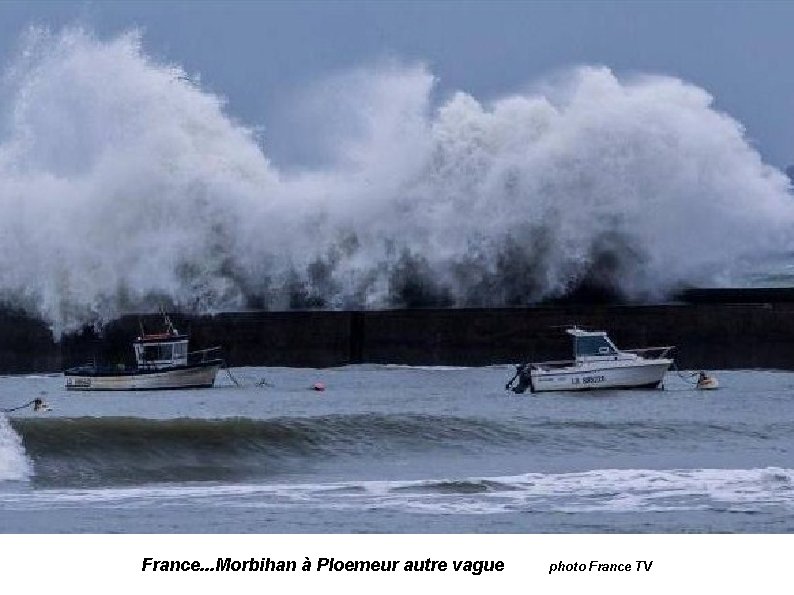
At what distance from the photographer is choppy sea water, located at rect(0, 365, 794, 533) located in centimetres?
2208

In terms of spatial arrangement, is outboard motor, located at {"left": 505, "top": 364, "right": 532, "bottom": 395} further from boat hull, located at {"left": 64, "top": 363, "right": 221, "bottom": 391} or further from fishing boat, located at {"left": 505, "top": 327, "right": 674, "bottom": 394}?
boat hull, located at {"left": 64, "top": 363, "right": 221, "bottom": 391}

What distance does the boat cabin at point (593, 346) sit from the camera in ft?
140

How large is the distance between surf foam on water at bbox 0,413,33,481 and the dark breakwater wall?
68.0ft

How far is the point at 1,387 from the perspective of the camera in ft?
166

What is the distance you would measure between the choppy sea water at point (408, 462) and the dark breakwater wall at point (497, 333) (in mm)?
3909

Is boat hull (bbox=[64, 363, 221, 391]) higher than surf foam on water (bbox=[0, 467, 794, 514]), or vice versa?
boat hull (bbox=[64, 363, 221, 391])

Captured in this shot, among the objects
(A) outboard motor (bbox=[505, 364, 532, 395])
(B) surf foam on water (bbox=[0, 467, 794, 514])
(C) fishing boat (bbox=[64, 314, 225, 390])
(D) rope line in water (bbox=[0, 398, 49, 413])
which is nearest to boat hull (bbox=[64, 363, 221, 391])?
(C) fishing boat (bbox=[64, 314, 225, 390])

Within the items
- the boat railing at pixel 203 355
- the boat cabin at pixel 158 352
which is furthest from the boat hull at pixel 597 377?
the boat railing at pixel 203 355

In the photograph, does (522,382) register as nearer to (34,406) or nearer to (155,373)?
(34,406)

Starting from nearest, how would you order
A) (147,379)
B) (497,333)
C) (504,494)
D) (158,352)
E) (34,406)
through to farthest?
(504,494) < (34,406) < (147,379) < (158,352) < (497,333)

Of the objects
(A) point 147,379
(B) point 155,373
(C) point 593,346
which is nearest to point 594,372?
(C) point 593,346

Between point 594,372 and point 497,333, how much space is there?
9.07 metres

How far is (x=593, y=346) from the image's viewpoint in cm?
4297
